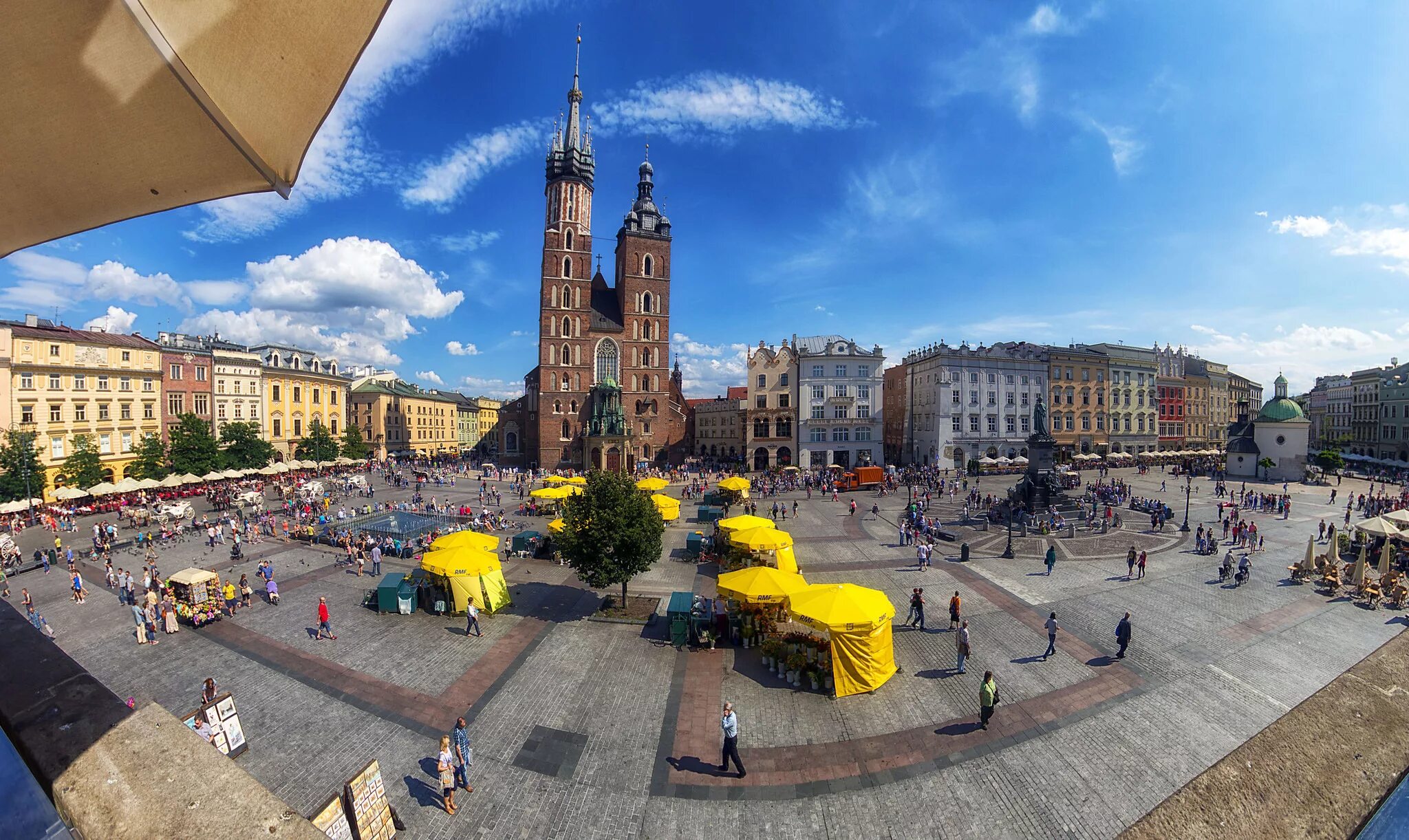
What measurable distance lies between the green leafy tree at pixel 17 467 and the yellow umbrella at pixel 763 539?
41942 millimetres

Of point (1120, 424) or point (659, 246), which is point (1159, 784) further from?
point (1120, 424)

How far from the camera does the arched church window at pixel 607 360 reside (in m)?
59.7

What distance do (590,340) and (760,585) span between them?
48.4 metres

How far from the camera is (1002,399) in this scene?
59938 mm

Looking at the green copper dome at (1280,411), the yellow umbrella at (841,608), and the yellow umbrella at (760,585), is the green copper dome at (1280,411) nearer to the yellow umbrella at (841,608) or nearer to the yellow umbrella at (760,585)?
the yellow umbrella at (841,608)

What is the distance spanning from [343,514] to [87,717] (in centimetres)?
3434

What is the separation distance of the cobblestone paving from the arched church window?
137ft

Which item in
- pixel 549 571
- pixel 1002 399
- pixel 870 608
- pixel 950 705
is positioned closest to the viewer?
pixel 950 705

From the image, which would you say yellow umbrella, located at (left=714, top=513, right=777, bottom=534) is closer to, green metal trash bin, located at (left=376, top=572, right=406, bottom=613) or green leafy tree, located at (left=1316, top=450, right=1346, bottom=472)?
green metal trash bin, located at (left=376, top=572, right=406, bottom=613)

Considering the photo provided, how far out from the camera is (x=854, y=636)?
12.1 metres

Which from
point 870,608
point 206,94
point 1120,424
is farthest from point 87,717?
point 1120,424

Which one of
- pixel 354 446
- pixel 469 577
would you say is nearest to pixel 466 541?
pixel 469 577

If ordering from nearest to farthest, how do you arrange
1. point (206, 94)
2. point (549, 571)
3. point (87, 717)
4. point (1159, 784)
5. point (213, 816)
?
point (206, 94), point (213, 816), point (87, 717), point (1159, 784), point (549, 571)

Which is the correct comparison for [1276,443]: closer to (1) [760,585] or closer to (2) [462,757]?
(1) [760,585]
